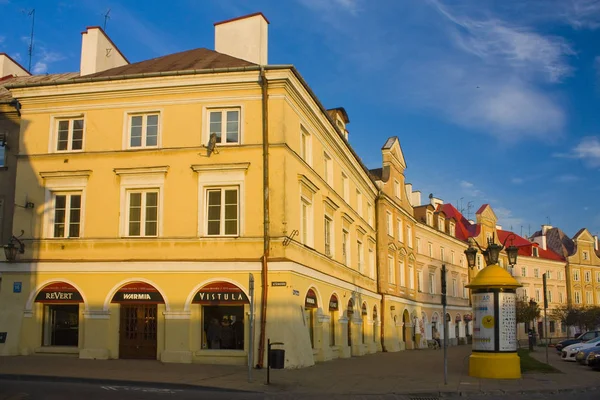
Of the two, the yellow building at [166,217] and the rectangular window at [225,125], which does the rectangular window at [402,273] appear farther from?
the rectangular window at [225,125]

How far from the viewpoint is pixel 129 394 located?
48.7ft

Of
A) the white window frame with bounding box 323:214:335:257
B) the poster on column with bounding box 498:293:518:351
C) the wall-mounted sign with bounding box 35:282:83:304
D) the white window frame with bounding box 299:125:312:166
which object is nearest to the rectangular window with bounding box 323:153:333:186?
the white window frame with bounding box 323:214:335:257

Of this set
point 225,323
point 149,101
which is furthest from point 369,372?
point 149,101

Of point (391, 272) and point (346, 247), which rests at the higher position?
point (346, 247)

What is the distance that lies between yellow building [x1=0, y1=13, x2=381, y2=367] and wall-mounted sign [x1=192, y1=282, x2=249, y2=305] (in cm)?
4

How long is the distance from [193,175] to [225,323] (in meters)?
5.66

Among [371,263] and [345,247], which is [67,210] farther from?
[371,263]

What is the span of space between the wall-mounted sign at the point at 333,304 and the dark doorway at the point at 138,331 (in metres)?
8.74

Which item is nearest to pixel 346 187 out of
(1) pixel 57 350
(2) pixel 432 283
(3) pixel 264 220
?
(3) pixel 264 220

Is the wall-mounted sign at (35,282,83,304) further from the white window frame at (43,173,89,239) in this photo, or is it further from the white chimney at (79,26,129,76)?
the white chimney at (79,26,129,76)

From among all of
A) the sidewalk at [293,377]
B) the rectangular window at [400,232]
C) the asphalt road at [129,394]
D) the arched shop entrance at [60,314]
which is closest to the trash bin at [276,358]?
the sidewalk at [293,377]

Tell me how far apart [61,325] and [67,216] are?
168 inches

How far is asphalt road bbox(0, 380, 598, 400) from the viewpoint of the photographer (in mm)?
14266

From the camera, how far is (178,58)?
2869 cm
